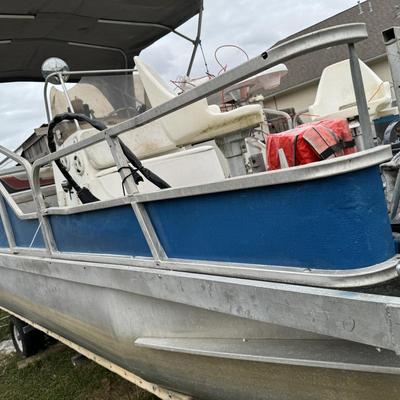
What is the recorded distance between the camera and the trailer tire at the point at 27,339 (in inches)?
181

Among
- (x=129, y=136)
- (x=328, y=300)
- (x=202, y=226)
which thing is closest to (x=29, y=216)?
(x=129, y=136)

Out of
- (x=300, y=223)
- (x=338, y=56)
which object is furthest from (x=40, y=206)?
(x=338, y=56)

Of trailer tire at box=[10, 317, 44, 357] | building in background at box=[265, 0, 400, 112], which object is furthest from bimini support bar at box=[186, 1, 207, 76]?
building in background at box=[265, 0, 400, 112]

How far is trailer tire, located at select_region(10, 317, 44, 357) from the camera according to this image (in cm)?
459

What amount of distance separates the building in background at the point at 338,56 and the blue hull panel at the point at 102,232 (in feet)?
37.2

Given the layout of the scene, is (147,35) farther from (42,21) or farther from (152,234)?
(152,234)

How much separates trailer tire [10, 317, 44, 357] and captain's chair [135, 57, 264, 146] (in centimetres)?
261

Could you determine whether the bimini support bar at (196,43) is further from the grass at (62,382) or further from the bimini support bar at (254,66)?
the grass at (62,382)

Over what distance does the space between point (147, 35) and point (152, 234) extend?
3.18 metres

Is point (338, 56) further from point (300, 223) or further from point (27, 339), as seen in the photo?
point (300, 223)

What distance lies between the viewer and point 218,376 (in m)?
1.92

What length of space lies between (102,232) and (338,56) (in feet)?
42.4

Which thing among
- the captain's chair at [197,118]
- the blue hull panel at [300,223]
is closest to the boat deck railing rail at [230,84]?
the blue hull panel at [300,223]

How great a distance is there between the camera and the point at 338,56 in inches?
537
